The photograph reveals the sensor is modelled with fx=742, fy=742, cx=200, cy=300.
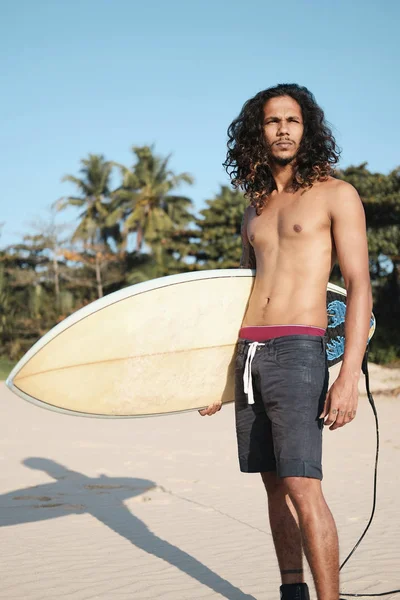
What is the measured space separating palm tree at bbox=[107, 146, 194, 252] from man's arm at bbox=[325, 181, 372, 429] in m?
36.3

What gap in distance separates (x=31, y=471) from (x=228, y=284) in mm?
4950

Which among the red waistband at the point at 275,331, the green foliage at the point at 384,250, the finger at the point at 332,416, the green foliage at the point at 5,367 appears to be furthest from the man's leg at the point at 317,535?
the green foliage at the point at 384,250

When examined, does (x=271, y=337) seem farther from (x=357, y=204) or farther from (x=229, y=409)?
(x=229, y=409)

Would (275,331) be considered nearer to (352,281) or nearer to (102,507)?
(352,281)

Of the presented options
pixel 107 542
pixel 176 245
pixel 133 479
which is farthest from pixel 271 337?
pixel 176 245

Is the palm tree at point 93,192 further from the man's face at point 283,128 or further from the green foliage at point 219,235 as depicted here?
the man's face at point 283,128

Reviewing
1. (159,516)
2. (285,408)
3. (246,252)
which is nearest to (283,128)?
(246,252)

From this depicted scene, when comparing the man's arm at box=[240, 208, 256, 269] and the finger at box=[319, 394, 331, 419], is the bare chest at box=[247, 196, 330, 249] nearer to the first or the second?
the man's arm at box=[240, 208, 256, 269]

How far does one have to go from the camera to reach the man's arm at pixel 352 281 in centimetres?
263

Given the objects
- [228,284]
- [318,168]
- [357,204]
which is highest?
[318,168]

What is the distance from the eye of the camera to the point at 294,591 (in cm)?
288

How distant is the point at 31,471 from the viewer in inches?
297

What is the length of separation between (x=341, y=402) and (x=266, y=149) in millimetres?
1104

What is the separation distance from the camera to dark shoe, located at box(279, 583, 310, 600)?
2875 millimetres
